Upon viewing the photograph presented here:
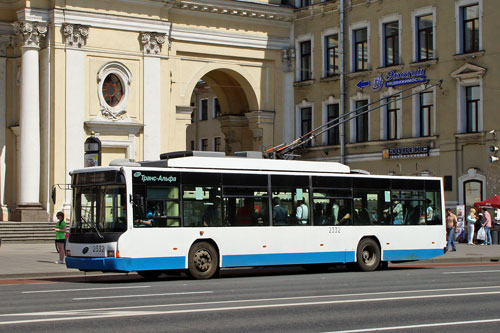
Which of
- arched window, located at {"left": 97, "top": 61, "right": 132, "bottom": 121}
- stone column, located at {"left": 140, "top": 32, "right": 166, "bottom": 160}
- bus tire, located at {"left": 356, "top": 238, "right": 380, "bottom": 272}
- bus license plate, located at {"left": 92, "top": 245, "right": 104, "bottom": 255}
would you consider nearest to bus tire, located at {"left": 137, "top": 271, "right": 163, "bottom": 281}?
bus license plate, located at {"left": 92, "top": 245, "right": 104, "bottom": 255}

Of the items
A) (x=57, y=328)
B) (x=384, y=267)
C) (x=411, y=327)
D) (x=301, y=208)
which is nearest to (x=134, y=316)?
(x=57, y=328)

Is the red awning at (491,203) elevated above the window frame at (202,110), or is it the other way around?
the window frame at (202,110)

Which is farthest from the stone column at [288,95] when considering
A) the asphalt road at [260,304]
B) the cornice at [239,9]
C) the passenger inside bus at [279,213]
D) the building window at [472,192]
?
the asphalt road at [260,304]

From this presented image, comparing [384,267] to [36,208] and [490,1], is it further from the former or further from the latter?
[36,208]

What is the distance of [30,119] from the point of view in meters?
46.0

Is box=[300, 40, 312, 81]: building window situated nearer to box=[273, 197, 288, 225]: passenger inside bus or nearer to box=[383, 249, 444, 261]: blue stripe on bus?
box=[383, 249, 444, 261]: blue stripe on bus

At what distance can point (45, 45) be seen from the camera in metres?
46.2

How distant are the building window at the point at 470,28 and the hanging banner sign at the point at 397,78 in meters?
2.78

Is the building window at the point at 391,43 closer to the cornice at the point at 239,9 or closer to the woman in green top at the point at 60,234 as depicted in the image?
the cornice at the point at 239,9

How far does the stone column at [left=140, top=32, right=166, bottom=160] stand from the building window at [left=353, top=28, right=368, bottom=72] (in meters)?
9.91

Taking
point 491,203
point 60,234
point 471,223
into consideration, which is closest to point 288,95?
point 471,223

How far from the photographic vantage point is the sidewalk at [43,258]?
84.7 ft

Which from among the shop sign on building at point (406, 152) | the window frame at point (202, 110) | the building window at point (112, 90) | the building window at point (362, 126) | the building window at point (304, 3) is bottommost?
the shop sign on building at point (406, 152)

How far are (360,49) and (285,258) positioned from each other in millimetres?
27051
